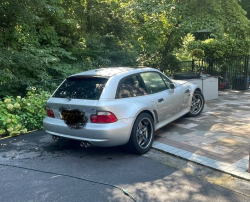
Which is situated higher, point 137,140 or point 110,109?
point 110,109

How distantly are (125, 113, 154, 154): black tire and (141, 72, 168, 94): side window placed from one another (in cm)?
64

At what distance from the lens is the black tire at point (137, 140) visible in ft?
14.7

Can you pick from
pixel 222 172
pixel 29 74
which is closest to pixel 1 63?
pixel 29 74

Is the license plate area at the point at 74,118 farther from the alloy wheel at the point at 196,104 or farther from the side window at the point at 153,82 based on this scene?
the alloy wheel at the point at 196,104

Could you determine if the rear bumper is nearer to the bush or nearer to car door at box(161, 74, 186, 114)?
car door at box(161, 74, 186, 114)

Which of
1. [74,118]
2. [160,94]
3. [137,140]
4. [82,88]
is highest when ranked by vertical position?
[82,88]

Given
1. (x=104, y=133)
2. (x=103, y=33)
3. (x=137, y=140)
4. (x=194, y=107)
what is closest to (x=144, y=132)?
(x=137, y=140)

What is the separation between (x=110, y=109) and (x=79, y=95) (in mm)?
692

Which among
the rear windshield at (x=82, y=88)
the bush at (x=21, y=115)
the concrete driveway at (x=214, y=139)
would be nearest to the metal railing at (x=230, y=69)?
the concrete driveway at (x=214, y=139)

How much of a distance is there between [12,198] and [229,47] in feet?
37.6

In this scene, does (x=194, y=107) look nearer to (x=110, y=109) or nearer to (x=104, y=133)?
(x=110, y=109)

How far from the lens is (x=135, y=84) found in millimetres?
4980

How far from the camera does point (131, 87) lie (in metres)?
4.86

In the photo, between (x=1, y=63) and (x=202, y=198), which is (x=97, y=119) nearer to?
(x=202, y=198)
